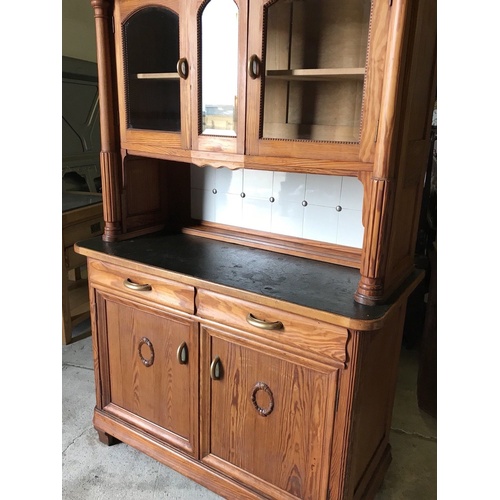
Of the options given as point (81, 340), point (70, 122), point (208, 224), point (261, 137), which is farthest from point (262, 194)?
point (70, 122)

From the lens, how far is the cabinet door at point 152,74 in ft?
4.86

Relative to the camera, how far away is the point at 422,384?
2.20 meters

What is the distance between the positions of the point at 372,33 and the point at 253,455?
1.32 m

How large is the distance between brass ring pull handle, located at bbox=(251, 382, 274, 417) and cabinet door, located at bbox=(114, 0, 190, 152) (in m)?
0.84

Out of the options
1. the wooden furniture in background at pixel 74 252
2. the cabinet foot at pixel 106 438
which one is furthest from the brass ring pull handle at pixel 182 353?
the wooden furniture in background at pixel 74 252

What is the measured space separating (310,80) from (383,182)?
43 cm

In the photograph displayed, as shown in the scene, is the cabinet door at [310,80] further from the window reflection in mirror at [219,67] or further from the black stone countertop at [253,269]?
the black stone countertop at [253,269]

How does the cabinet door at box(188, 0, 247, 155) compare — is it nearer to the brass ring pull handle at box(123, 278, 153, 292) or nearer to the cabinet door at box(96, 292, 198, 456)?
the brass ring pull handle at box(123, 278, 153, 292)

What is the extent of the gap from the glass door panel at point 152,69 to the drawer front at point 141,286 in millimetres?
527

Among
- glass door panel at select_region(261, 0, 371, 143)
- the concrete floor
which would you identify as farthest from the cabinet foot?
glass door panel at select_region(261, 0, 371, 143)

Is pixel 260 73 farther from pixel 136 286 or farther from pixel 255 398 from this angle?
pixel 255 398

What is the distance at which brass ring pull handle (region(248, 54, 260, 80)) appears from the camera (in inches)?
51.9

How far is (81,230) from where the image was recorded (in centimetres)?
267

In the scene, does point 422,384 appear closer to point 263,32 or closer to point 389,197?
point 389,197
